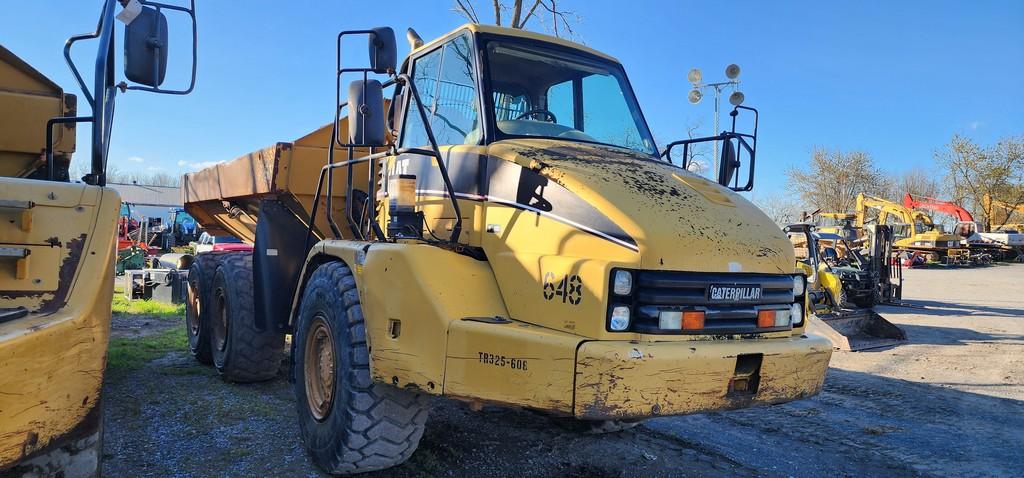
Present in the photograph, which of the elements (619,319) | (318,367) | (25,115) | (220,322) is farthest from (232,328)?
(619,319)

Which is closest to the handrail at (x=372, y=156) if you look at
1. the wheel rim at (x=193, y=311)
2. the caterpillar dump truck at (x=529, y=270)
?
the caterpillar dump truck at (x=529, y=270)

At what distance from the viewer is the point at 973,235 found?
36125mm

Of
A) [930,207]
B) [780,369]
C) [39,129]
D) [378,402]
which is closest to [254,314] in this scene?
[39,129]

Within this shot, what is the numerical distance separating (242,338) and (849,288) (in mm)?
12638

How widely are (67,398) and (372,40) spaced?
8.01ft

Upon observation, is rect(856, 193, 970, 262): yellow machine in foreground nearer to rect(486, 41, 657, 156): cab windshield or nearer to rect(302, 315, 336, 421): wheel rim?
rect(486, 41, 657, 156): cab windshield

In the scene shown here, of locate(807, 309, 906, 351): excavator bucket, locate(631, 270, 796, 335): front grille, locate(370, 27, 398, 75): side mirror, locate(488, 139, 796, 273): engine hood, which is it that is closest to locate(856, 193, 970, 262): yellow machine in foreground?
locate(807, 309, 906, 351): excavator bucket

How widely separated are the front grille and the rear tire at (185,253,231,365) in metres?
5.15

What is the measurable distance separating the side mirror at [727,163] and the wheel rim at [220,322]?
4.64 meters

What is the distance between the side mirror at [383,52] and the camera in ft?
12.7

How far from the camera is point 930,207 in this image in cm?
3769

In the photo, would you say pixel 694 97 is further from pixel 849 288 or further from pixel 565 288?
pixel 849 288

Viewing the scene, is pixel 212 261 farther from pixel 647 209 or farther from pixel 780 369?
pixel 780 369

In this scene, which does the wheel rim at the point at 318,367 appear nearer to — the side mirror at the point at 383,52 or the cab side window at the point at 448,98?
the cab side window at the point at 448,98
